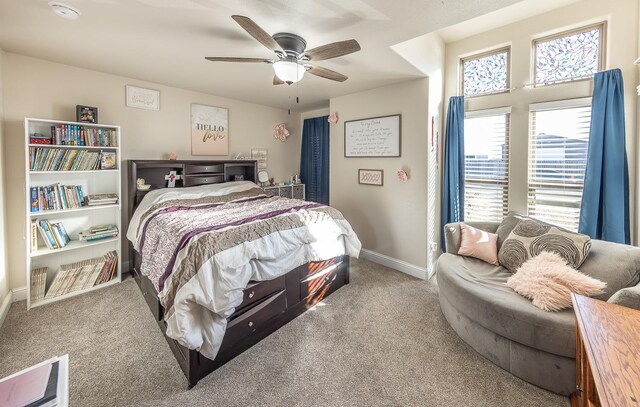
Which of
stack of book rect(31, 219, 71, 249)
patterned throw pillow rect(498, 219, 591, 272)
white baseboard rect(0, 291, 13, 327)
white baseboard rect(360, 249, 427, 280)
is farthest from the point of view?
white baseboard rect(360, 249, 427, 280)

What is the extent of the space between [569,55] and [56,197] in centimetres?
530

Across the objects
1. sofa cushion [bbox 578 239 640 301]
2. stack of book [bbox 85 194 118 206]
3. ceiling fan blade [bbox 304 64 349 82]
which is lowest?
sofa cushion [bbox 578 239 640 301]

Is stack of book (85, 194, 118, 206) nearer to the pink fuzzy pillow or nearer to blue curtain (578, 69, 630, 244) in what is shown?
the pink fuzzy pillow

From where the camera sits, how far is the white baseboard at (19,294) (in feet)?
8.59

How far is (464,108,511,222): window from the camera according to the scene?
10.3ft

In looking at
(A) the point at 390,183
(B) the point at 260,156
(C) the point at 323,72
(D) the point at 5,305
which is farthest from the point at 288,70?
(D) the point at 5,305

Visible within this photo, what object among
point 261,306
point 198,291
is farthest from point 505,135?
point 198,291

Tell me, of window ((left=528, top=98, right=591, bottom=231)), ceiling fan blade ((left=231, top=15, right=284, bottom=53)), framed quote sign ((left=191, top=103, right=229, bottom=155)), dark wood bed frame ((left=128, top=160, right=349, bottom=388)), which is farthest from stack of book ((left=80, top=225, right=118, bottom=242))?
window ((left=528, top=98, right=591, bottom=231))

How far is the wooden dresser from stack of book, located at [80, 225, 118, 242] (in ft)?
12.5

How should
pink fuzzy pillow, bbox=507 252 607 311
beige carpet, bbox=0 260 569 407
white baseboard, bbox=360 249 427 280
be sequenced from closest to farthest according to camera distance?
beige carpet, bbox=0 260 569 407, pink fuzzy pillow, bbox=507 252 607 311, white baseboard, bbox=360 249 427 280

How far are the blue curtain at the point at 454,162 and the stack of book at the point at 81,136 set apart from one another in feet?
12.8

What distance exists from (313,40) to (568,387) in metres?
2.88

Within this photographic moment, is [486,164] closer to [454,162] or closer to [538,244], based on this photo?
[454,162]

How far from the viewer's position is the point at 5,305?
240cm
